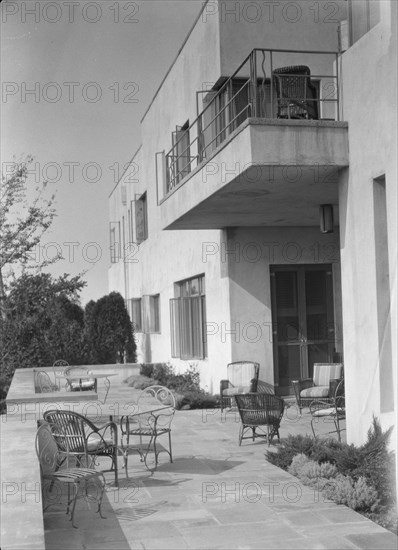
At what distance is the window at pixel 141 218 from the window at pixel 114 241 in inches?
263

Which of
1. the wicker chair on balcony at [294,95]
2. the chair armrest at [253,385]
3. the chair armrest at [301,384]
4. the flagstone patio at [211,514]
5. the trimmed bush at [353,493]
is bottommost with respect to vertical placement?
the flagstone patio at [211,514]

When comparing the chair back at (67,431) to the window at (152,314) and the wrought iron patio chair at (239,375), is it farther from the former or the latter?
the window at (152,314)

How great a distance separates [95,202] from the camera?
3384cm

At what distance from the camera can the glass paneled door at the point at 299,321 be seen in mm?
14945

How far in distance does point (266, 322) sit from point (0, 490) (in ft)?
30.9

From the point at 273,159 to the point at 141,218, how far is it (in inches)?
635

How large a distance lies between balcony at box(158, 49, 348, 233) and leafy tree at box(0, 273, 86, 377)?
845cm

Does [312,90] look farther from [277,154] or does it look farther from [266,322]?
[266,322]

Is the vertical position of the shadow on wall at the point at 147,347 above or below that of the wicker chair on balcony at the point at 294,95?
below

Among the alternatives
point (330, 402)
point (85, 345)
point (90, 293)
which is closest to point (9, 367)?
point (85, 345)

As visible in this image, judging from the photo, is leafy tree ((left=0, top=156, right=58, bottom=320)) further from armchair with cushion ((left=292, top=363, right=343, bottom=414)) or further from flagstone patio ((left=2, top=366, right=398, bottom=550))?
flagstone patio ((left=2, top=366, right=398, bottom=550))

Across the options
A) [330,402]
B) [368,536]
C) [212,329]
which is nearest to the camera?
[368,536]

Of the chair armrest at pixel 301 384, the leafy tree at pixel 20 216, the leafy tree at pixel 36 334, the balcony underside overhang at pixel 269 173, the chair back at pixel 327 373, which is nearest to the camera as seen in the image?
the balcony underside overhang at pixel 269 173

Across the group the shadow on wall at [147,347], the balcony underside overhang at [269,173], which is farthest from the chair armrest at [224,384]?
the shadow on wall at [147,347]
